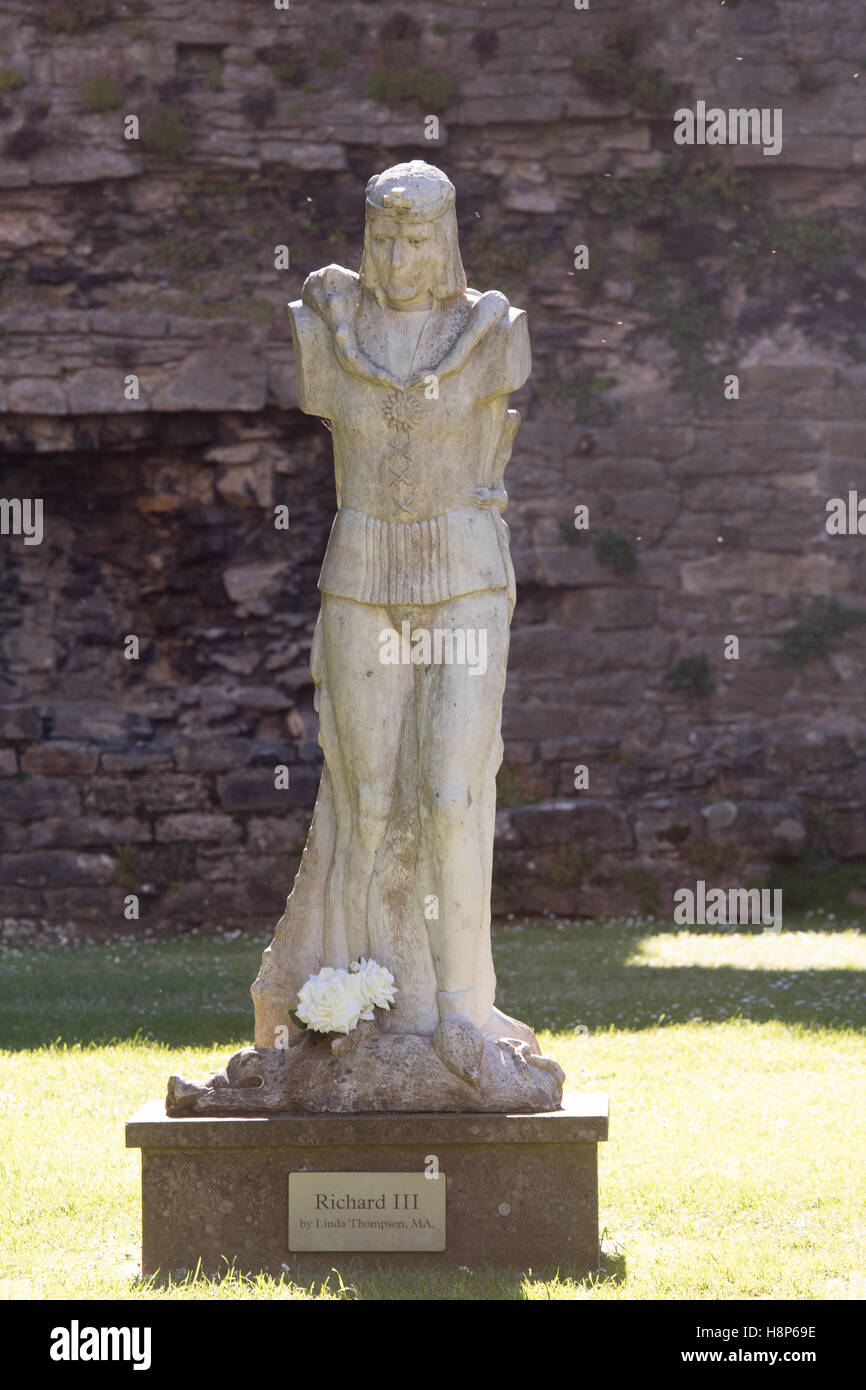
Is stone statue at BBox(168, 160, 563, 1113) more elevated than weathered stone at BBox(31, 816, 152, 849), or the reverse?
stone statue at BBox(168, 160, 563, 1113)

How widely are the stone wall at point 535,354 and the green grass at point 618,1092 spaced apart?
7.06 ft

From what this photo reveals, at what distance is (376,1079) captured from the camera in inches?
171

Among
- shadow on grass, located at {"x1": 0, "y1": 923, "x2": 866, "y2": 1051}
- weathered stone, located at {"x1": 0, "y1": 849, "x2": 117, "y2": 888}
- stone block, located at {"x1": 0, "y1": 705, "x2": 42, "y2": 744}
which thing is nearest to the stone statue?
shadow on grass, located at {"x1": 0, "y1": 923, "x2": 866, "y2": 1051}

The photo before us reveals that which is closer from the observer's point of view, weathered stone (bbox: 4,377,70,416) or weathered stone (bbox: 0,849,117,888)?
weathered stone (bbox: 0,849,117,888)

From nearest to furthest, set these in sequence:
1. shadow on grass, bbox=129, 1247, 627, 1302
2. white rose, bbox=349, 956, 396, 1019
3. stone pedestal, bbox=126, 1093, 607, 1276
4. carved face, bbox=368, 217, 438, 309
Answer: shadow on grass, bbox=129, 1247, 627, 1302 → stone pedestal, bbox=126, 1093, 607, 1276 → white rose, bbox=349, 956, 396, 1019 → carved face, bbox=368, 217, 438, 309

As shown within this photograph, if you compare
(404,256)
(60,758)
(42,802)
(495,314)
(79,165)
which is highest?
(79,165)

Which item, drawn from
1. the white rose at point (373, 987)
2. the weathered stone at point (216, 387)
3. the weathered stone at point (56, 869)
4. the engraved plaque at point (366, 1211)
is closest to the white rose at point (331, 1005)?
the white rose at point (373, 987)

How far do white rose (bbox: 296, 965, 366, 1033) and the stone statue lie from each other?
0.15ft

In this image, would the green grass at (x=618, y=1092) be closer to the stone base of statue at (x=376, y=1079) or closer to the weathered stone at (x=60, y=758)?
the stone base of statue at (x=376, y=1079)

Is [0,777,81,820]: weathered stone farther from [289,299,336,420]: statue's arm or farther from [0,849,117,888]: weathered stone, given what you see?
[289,299,336,420]: statue's arm

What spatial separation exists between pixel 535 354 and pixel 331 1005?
9.03 m

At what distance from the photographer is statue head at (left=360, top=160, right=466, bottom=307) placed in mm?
4516

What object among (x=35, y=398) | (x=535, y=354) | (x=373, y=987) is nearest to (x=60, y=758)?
(x=35, y=398)

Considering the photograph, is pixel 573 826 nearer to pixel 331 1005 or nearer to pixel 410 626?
pixel 410 626
